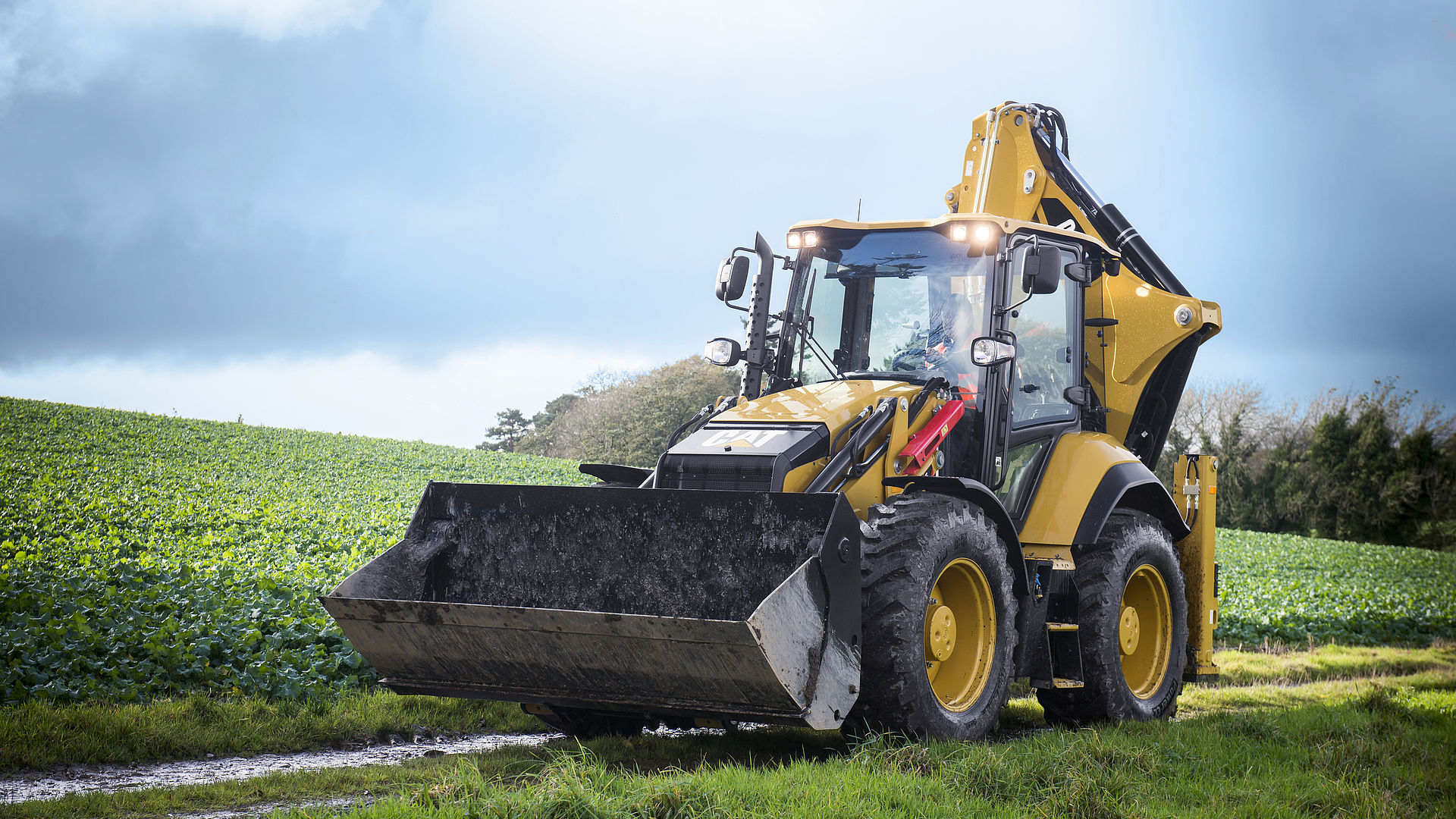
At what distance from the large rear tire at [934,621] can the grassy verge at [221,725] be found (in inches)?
123

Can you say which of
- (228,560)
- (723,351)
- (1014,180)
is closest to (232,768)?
(723,351)

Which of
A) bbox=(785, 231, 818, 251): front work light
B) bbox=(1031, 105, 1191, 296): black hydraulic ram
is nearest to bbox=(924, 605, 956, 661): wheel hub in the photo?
bbox=(785, 231, 818, 251): front work light

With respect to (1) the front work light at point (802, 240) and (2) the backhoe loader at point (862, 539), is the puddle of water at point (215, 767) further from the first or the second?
(1) the front work light at point (802, 240)

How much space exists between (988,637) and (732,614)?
1.42m

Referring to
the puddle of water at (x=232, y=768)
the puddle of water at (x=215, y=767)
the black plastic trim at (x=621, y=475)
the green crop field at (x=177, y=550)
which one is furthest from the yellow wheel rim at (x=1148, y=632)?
the green crop field at (x=177, y=550)

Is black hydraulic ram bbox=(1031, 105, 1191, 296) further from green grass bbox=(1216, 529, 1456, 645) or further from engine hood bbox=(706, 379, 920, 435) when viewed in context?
green grass bbox=(1216, 529, 1456, 645)

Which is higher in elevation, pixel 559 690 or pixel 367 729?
pixel 559 690

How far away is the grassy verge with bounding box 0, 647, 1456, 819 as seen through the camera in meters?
4.14

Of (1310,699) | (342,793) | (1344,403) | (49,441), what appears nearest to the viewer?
(342,793)

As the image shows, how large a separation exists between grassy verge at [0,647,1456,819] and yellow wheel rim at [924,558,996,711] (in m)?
0.37

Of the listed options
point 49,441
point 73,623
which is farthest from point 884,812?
point 49,441

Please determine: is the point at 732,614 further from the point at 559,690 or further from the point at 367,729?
the point at 367,729

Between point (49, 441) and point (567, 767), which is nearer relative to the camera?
point (567, 767)

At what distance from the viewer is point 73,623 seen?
25.6 ft
